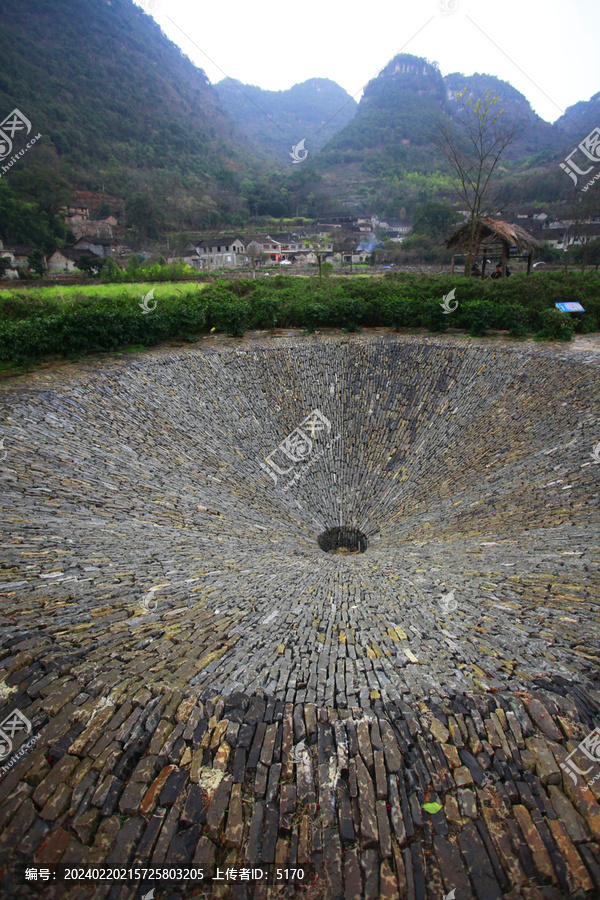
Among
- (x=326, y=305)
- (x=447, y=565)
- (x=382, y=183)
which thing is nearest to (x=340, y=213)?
(x=382, y=183)

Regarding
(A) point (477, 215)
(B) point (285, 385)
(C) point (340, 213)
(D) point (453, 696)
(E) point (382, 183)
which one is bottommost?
(D) point (453, 696)

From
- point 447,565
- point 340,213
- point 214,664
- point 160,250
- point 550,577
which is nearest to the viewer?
point 214,664

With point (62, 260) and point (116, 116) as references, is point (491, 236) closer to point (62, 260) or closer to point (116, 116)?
point (62, 260)

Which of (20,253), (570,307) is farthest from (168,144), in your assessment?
(570,307)

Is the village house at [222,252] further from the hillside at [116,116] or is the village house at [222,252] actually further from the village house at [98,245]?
the hillside at [116,116]

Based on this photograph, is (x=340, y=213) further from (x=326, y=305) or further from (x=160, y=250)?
(x=326, y=305)
